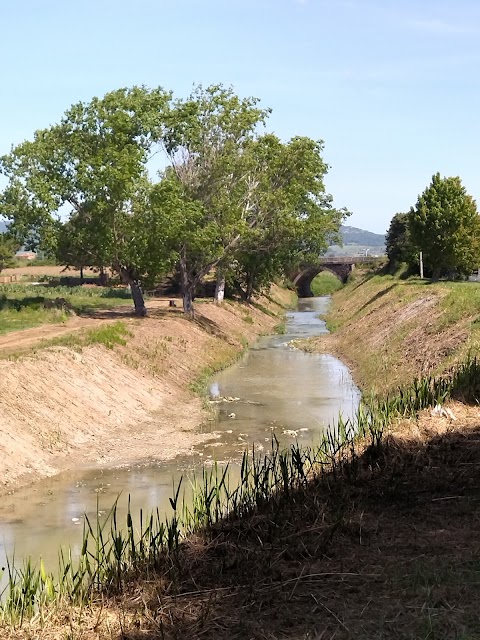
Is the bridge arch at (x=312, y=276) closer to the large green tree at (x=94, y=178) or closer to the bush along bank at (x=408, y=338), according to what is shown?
the bush along bank at (x=408, y=338)

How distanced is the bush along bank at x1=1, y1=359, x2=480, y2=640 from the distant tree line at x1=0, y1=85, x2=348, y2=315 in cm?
3418

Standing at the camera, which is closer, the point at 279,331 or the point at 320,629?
the point at 320,629

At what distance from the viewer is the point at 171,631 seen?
8156 millimetres

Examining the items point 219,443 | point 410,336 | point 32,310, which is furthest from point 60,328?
point 410,336

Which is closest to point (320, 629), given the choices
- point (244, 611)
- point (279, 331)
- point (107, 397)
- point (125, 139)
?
point (244, 611)

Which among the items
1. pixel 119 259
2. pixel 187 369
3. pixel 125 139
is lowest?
pixel 187 369

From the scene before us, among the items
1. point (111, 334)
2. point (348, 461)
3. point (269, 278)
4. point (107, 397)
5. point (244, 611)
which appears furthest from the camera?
point (269, 278)

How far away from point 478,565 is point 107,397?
72.6ft

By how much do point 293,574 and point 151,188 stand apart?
3892 cm

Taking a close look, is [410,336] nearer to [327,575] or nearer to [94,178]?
[94,178]

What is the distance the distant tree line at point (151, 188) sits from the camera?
45.0 meters

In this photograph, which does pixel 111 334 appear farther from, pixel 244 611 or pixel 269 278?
pixel 269 278

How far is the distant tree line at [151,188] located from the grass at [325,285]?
248 ft

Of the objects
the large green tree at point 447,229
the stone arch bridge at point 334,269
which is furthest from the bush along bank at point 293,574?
the stone arch bridge at point 334,269
